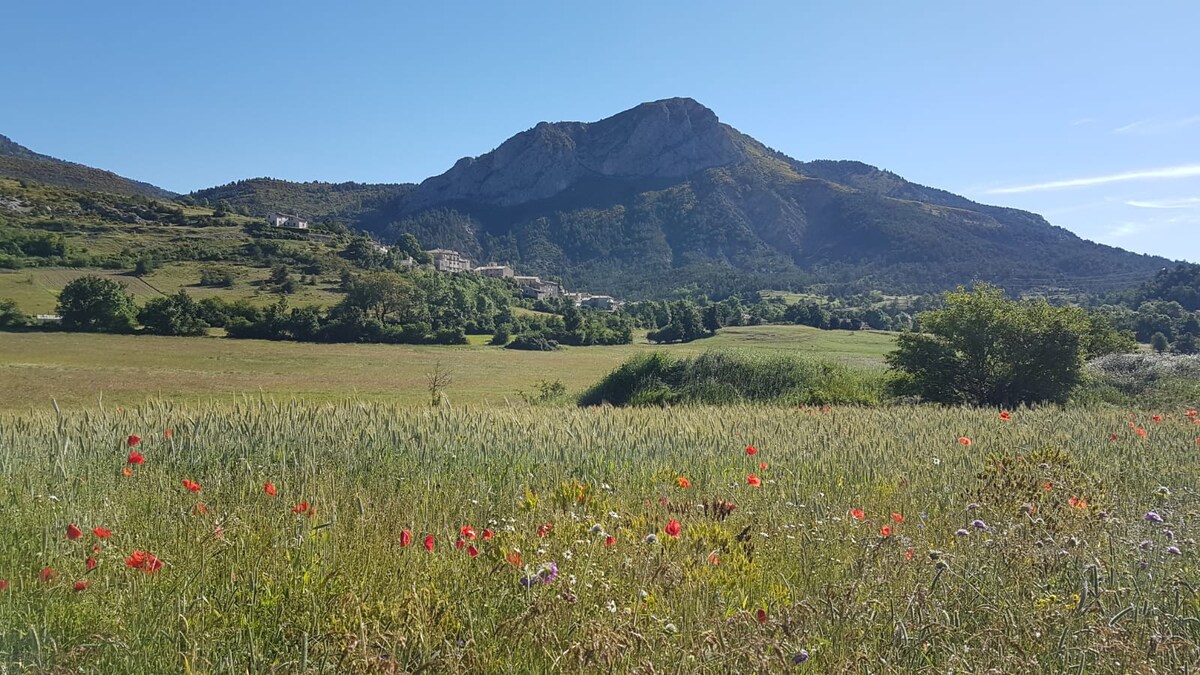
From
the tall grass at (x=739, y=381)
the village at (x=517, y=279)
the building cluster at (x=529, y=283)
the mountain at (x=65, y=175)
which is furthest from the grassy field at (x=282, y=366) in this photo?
the mountain at (x=65, y=175)

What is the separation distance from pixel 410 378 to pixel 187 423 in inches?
1593

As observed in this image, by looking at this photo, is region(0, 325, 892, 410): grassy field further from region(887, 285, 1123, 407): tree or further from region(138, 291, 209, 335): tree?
region(887, 285, 1123, 407): tree

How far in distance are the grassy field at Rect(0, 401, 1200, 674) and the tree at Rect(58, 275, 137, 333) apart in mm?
72653

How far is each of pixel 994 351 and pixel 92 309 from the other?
75.7 meters

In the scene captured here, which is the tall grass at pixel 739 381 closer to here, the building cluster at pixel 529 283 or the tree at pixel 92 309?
the tree at pixel 92 309

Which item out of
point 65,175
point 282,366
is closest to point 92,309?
point 282,366

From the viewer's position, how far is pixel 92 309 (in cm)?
6525

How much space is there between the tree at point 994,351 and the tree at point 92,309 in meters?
71.9

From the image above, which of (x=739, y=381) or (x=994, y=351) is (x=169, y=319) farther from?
(x=994, y=351)

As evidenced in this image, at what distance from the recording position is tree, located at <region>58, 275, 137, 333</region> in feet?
213

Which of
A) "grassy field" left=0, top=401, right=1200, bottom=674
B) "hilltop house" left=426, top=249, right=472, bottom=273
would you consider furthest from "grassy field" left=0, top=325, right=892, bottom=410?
"hilltop house" left=426, top=249, right=472, bottom=273

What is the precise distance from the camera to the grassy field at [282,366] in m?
34.5

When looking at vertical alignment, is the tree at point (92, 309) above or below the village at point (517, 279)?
below

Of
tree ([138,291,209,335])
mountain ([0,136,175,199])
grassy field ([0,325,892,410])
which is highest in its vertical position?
mountain ([0,136,175,199])
